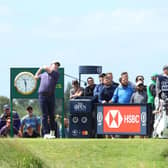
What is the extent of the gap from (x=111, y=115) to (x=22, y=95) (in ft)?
14.5

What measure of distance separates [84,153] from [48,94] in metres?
3.48

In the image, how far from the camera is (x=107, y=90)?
20.5 m

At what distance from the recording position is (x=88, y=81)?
70.2ft

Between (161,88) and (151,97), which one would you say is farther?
(151,97)

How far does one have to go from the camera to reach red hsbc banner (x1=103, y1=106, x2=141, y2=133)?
1991 centimetres

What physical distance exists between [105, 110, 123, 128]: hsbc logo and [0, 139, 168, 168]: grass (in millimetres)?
2376

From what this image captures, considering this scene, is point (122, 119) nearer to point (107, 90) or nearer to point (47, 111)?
point (107, 90)

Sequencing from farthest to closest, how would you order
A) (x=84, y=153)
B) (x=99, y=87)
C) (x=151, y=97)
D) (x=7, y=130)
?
1. (x=7, y=130)
2. (x=99, y=87)
3. (x=151, y=97)
4. (x=84, y=153)

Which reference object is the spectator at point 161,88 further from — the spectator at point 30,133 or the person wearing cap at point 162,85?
the spectator at point 30,133

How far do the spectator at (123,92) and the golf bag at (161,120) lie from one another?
3.86 feet

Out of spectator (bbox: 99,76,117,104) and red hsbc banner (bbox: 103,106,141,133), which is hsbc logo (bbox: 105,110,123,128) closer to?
red hsbc banner (bbox: 103,106,141,133)

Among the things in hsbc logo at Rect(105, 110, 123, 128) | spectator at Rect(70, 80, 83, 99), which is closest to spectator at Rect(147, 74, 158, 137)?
hsbc logo at Rect(105, 110, 123, 128)

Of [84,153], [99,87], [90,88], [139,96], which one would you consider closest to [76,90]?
[90,88]

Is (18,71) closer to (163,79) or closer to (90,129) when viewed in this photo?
(90,129)
